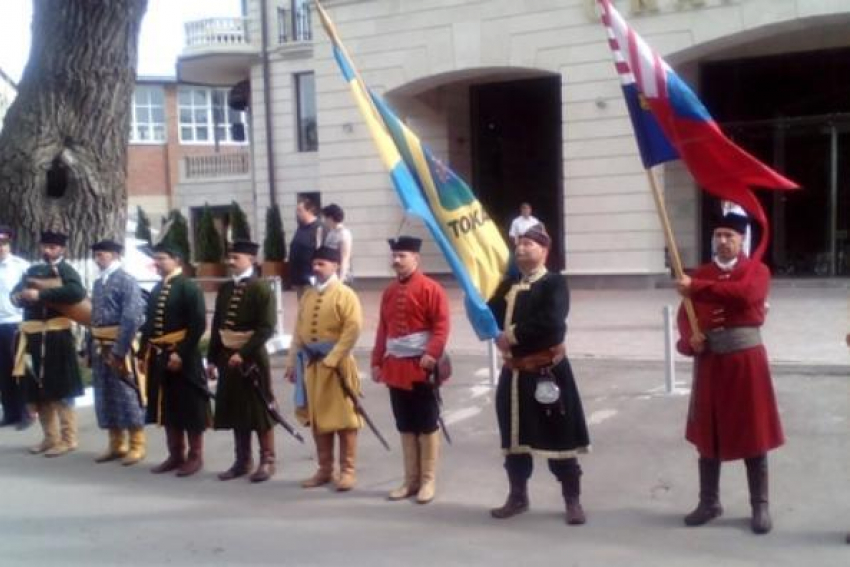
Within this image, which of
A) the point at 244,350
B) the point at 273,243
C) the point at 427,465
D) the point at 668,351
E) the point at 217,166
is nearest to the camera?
the point at 427,465

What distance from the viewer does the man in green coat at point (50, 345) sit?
8.31 meters

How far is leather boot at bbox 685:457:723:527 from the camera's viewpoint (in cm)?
585

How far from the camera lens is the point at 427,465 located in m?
6.66

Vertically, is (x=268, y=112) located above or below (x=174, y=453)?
above

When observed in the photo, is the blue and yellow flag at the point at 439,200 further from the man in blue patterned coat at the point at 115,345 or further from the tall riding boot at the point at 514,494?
the man in blue patterned coat at the point at 115,345

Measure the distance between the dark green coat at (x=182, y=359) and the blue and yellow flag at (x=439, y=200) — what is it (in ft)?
7.20

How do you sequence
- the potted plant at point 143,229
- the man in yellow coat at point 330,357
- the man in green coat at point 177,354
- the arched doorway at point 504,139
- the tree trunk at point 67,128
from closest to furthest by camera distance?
1. the man in yellow coat at point 330,357
2. the man in green coat at point 177,354
3. the tree trunk at point 67,128
4. the arched doorway at point 504,139
5. the potted plant at point 143,229

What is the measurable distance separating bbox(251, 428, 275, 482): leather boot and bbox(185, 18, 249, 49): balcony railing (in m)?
21.6

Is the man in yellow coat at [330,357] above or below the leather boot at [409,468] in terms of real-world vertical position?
above

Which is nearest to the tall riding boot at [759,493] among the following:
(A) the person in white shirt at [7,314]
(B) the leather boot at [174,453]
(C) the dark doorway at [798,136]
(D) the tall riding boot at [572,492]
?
(D) the tall riding boot at [572,492]

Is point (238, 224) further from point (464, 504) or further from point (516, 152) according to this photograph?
point (464, 504)

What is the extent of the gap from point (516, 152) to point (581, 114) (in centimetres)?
460

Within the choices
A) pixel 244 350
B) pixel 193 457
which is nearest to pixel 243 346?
pixel 244 350

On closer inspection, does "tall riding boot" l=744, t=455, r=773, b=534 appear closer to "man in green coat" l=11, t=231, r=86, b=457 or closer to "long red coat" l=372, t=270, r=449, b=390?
"long red coat" l=372, t=270, r=449, b=390
